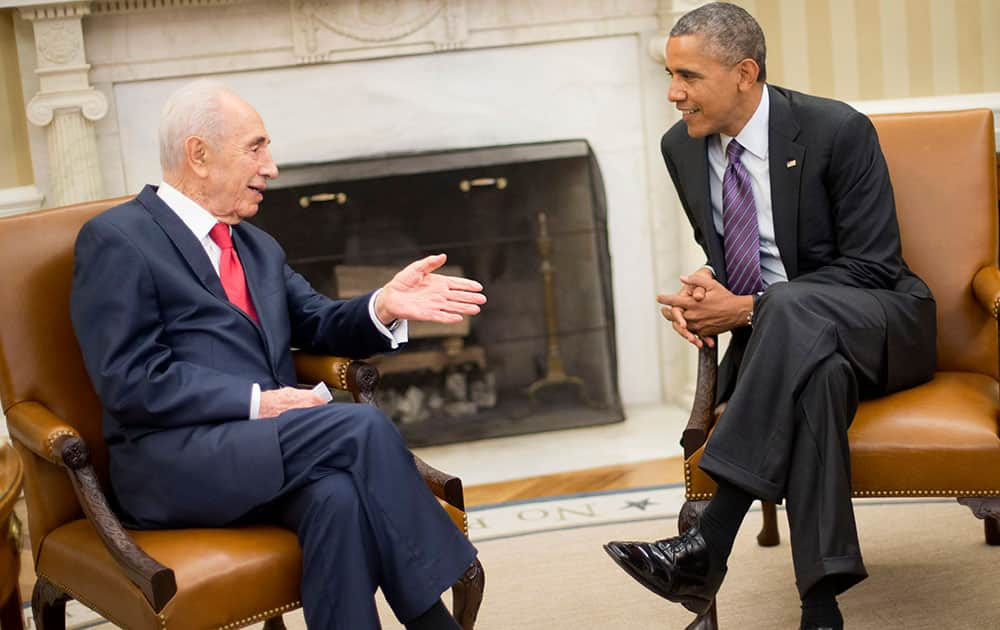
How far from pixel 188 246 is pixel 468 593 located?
830mm

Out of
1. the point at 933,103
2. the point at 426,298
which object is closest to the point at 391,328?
the point at 426,298

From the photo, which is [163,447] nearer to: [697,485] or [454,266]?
[697,485]

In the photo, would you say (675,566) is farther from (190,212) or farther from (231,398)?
(190,212)

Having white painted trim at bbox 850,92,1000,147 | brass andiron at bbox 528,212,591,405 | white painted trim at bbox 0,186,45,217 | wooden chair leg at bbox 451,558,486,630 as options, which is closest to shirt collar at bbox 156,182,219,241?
wooden chair leg at bbox 451,558,486,630

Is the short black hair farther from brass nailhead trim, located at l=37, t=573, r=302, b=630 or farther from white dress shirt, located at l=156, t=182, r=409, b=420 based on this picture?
brass nailhead trim, located at l=37, t=573, r=302, b=630

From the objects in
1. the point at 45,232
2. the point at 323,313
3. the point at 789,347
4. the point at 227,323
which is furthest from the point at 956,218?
the point at 45,232

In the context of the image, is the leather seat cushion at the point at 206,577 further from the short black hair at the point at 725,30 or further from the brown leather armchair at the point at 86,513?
the short black hair at the point at 725,30

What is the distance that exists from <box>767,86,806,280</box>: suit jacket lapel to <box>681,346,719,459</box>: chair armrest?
9.8 inches

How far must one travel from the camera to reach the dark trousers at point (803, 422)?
2.29 meters

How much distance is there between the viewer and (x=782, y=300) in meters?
2.41

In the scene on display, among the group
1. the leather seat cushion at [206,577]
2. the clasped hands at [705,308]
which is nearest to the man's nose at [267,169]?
the leather seat cushion at [206,577]

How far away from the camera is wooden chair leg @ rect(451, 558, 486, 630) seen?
7.44ft

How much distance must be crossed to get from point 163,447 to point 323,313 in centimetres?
50

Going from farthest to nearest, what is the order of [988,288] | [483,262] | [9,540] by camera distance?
[483,262], [988,288], [9,540]
